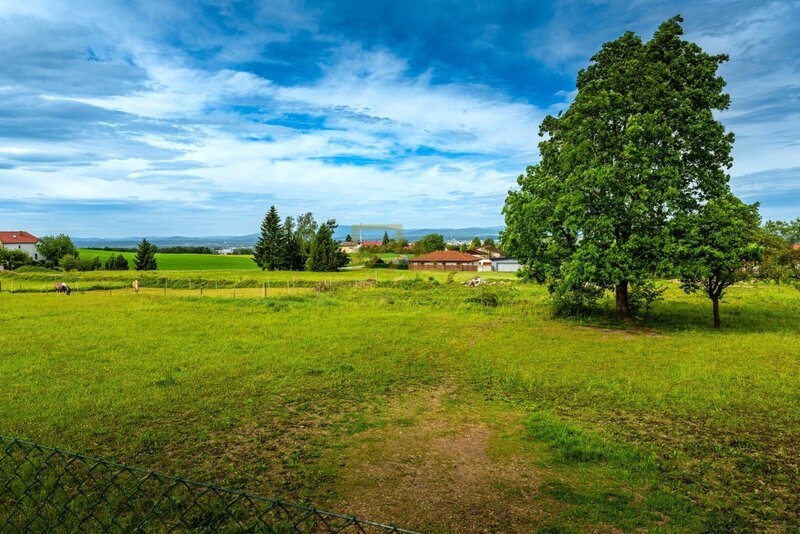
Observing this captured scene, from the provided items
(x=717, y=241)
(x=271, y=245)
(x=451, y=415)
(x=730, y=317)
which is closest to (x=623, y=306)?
(x=717, y=241)

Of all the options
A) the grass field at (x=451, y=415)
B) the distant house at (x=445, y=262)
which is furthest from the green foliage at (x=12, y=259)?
the grass field at (x=451, y=415)

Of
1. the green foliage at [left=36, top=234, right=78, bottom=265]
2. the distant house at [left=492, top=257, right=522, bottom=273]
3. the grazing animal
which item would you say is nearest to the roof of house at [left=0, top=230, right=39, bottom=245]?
the green foliage at [left=36, top=234, right=78, bottom=265]

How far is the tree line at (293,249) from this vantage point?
87125 mm

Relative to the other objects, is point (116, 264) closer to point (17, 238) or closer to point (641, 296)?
point (17, 238)

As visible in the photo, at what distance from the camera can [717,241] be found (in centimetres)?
1995

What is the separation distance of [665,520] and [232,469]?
6997 millimetres

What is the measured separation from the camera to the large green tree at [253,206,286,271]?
89188 millimetres

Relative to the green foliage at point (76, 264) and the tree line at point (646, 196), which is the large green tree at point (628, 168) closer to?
the tree line at point (646, 196)

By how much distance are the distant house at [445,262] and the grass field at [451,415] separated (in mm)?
66602

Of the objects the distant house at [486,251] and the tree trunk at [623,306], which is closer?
the tree trunk at [623,306]

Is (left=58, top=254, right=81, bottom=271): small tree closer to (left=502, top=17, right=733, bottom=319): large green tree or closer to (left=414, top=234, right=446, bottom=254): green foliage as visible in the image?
(left=414, top=234, right=446, bottom=254): green foliage

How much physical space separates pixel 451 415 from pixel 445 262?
80040mm

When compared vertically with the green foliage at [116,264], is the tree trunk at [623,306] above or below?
below

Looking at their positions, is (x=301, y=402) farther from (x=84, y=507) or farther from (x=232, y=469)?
(x=84, y=507)
